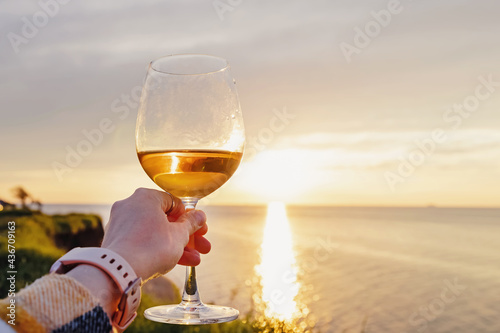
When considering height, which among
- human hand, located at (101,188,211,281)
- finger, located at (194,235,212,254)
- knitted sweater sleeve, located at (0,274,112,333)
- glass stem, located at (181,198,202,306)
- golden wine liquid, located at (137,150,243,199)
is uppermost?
golden wine liquid, located at (137,150,243,199)

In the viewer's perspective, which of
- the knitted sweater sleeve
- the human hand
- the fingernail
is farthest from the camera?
the fingernail

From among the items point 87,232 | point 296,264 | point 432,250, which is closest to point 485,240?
point 432,250

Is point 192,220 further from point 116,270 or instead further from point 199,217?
point 116,270

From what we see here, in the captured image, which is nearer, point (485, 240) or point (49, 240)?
point (49, 240)

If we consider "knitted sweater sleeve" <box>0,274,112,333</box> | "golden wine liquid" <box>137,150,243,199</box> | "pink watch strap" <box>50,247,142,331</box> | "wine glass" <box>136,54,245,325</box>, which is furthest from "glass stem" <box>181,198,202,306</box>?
"knitted sweater sleeve" <box>0,274,112,333</box>

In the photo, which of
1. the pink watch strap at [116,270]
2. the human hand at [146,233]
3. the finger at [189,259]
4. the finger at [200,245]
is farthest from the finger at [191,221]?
the pink watch strap at [116,270]

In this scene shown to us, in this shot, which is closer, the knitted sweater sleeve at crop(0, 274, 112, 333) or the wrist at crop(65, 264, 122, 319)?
the knitted sweater sleeve at crop(0, 274, 112, 333)

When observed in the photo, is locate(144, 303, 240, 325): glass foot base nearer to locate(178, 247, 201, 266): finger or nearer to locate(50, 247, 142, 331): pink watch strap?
locate(178, 247, 201, 266): finger

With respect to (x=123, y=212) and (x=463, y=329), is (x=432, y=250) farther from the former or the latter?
(x=123, y=212)
